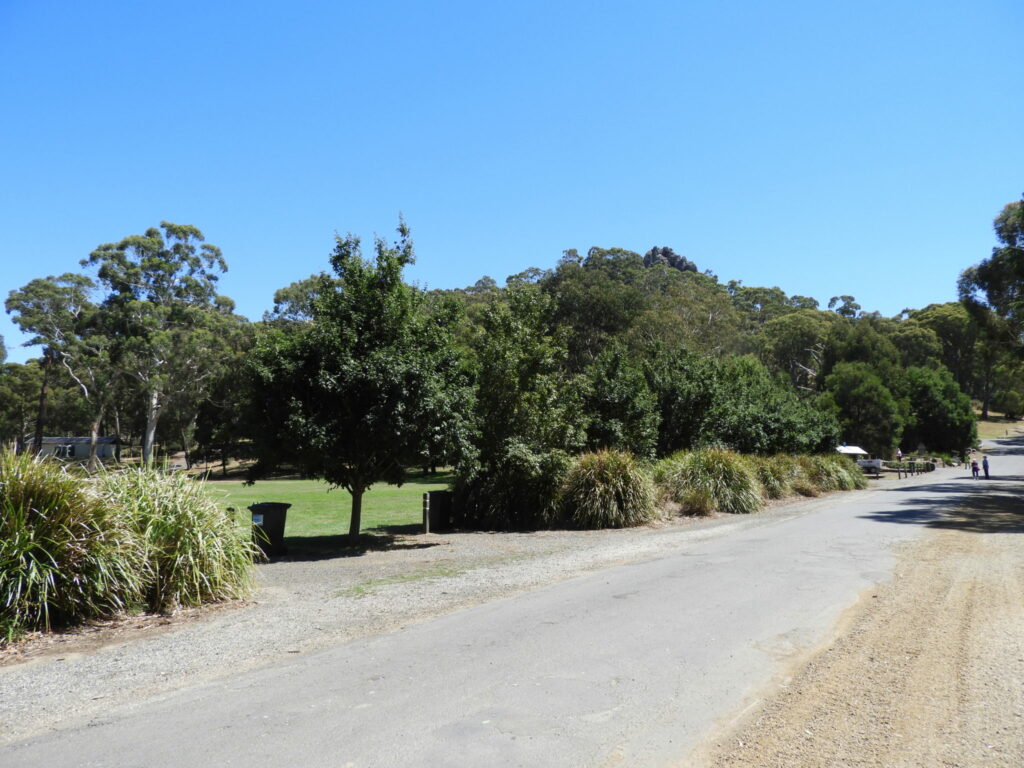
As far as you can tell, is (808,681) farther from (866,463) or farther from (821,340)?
(821,340)

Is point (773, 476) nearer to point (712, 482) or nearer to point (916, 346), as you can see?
point (712, 482)

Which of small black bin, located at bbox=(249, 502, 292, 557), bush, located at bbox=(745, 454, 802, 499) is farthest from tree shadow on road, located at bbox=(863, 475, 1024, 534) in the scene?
small black bin, located at bbox=(249, 502, 292, 557)

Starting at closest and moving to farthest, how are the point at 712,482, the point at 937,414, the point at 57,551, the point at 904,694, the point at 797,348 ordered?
the point at 904,694 → the point at 57,551 → the point at 712,482 → the point at 937,414 → the point at 797,348

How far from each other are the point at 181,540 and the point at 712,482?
16069 mm

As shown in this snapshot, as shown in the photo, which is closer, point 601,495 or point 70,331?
point 601,495

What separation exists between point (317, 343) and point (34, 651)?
750cm

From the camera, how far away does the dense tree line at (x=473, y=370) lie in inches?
522

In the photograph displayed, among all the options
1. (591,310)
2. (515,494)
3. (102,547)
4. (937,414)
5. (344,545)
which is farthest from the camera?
(937,414)

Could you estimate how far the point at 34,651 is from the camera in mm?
6648

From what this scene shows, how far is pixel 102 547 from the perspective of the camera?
7.72 m

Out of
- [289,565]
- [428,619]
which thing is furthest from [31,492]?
[289,565]

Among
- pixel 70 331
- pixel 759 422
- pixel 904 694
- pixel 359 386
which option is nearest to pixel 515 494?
pixel 359 386

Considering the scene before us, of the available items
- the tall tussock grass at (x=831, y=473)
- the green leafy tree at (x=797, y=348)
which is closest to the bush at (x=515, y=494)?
the tall tussock grass at (x=831, y=473)

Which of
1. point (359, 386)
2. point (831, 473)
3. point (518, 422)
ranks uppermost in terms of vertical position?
point (359, 386)
